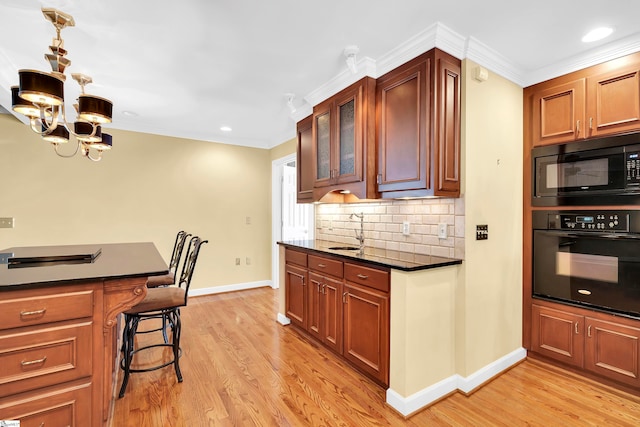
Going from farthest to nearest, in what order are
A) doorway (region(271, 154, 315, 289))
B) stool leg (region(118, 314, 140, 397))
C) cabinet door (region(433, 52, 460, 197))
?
doorway (region(271, 154, 315, 289)) → stool leg (region(118, 314, 140, 397)) → cabinet door (region(433, 52, 460, 197))

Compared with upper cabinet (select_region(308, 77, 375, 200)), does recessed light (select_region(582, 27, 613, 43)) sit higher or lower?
higher

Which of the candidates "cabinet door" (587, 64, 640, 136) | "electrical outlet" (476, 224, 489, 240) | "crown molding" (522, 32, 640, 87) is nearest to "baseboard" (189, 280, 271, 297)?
"electrical outlet" (476, 224, 489, 240)

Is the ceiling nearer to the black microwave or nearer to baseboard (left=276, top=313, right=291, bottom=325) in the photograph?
the black microwave

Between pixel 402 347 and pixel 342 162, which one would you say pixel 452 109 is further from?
pixel 402 347

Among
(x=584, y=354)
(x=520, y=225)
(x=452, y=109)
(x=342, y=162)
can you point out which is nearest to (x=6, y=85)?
(x=342, y=162)

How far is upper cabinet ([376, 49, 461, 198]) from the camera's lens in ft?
6.76

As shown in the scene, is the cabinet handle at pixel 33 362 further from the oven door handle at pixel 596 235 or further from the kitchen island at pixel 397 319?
the oven door handle at pixel 596 235

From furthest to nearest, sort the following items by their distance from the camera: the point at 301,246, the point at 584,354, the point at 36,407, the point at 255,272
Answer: the point at 255,272 → the point at 301,246 → the point at 584,354 → the point at 36,407

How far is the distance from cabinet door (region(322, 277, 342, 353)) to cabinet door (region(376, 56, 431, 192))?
0.93 meters

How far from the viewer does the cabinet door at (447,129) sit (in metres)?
2.05

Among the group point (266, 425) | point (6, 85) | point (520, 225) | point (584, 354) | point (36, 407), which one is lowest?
point (266, 425)

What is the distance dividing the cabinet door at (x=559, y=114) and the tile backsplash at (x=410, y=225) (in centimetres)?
106

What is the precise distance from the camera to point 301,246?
120 inches

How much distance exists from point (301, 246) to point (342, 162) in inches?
36.8
